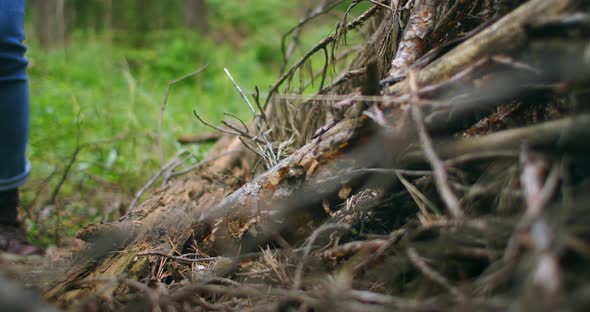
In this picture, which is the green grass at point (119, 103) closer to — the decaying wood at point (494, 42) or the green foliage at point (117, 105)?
the green foliage at point (117, 105)

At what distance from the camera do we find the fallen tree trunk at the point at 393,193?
0.71m

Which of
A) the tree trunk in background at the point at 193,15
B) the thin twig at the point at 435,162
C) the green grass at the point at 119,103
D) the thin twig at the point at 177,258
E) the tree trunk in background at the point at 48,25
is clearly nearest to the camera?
the thin twig at the point at 435,162

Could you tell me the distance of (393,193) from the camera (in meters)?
1.00

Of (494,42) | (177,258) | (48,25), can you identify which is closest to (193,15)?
(48,25)

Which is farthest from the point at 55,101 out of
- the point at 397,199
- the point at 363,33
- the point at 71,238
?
the point at 397,199

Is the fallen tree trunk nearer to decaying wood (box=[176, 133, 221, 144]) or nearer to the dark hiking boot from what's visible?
the dark hiking boot

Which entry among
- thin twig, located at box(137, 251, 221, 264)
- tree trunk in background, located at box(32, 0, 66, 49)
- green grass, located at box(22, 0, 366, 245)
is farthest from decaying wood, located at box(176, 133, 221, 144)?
Result: tree trunk in background, located at box(32, 0, 66, 49)

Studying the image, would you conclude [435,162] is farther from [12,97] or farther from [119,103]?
[119,103]

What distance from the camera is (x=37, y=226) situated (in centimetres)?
181

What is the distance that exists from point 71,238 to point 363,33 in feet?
5.14

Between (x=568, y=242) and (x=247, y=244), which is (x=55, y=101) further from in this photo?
(x=568, y=242)

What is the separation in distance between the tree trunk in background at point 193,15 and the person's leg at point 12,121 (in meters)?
7.88

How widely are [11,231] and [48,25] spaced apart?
26.9ft

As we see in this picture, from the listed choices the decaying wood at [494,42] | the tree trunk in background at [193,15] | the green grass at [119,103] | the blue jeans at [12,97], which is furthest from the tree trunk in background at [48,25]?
the decaying wood at [494,42]
